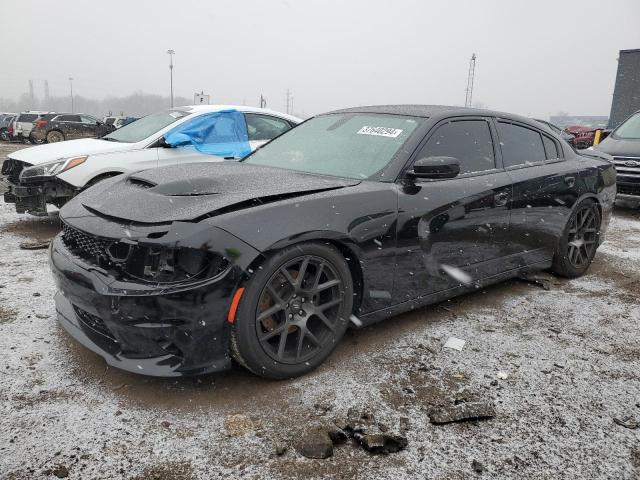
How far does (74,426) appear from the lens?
2219 millimetres

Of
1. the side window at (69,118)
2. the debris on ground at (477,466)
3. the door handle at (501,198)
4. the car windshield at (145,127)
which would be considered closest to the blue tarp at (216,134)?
the car windshield at (145,127)

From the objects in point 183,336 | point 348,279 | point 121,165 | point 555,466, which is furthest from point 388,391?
point 121,165

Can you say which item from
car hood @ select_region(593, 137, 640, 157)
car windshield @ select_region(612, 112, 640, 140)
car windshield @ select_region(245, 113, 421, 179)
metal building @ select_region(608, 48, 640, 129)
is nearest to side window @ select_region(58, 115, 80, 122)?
metal building @ select_region(608, 48, 640, 129)

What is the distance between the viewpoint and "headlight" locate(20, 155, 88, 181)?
209 inches

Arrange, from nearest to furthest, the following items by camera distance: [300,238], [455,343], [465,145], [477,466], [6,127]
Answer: [477,466], [300,238], [455,343], [465,145], [6,127]

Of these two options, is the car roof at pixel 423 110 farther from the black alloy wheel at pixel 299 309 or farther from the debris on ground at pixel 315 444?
the debris on ground at pixel 315 444

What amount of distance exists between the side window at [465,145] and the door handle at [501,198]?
0.70ft

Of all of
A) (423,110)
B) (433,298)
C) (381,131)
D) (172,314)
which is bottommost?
(433,298)

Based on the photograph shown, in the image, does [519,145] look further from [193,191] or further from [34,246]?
[34,246]

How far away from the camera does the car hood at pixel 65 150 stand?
553 cm

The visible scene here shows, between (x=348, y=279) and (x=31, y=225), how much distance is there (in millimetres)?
4878

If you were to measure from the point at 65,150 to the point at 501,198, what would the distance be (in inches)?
187

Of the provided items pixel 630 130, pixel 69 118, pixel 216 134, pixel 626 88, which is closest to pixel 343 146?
pixel 216 134

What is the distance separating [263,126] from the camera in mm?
6590
